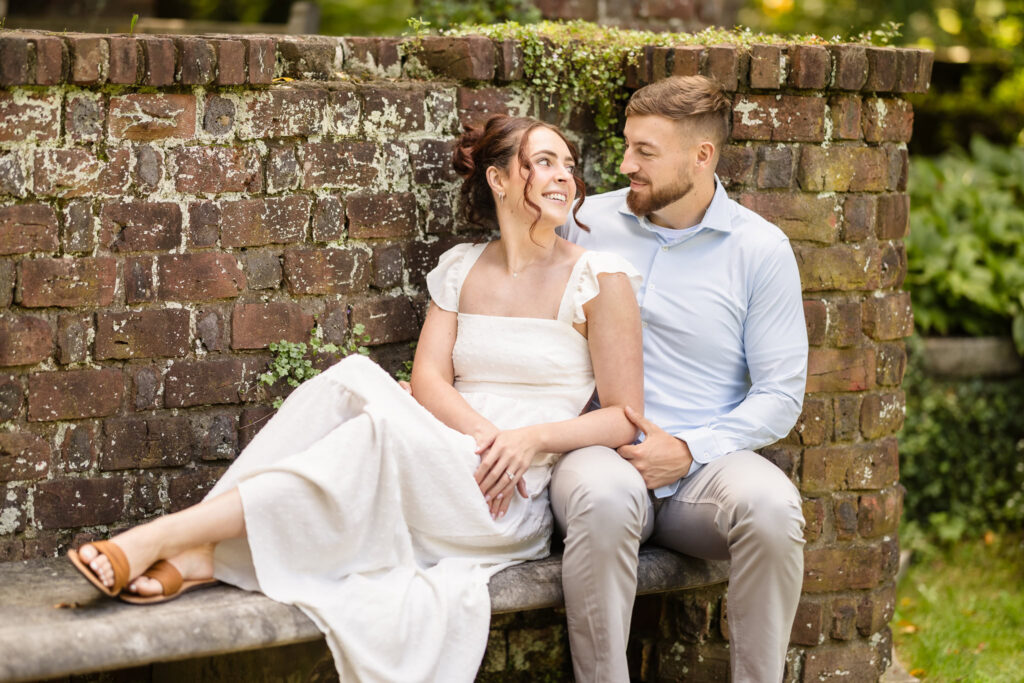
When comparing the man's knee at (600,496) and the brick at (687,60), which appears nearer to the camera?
the man's knee at (600,496)

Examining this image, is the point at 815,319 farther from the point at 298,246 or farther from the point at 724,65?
the point at 298,246

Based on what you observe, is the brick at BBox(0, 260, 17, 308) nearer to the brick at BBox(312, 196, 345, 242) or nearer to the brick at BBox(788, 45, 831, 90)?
the brick at BBox(312, 196, 345, 242)

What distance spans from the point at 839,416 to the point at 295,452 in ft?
4.99

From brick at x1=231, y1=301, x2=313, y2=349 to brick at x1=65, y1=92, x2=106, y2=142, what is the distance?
534 mm

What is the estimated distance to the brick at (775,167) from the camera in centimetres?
301

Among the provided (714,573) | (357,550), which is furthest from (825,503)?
(357,550)

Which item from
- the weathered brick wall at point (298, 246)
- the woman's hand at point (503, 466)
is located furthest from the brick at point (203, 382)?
the woman's hand at point (503, 466)

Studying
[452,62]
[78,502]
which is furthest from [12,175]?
[452,62]

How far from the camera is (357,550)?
95.8 inches

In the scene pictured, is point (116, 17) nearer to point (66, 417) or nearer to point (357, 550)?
point (66, 417)

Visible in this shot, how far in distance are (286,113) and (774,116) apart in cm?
128

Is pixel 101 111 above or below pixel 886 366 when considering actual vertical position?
above

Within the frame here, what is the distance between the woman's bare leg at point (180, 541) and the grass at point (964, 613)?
2.32 m

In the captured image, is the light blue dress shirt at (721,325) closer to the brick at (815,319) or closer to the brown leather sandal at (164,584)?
the brick at (815,319)
